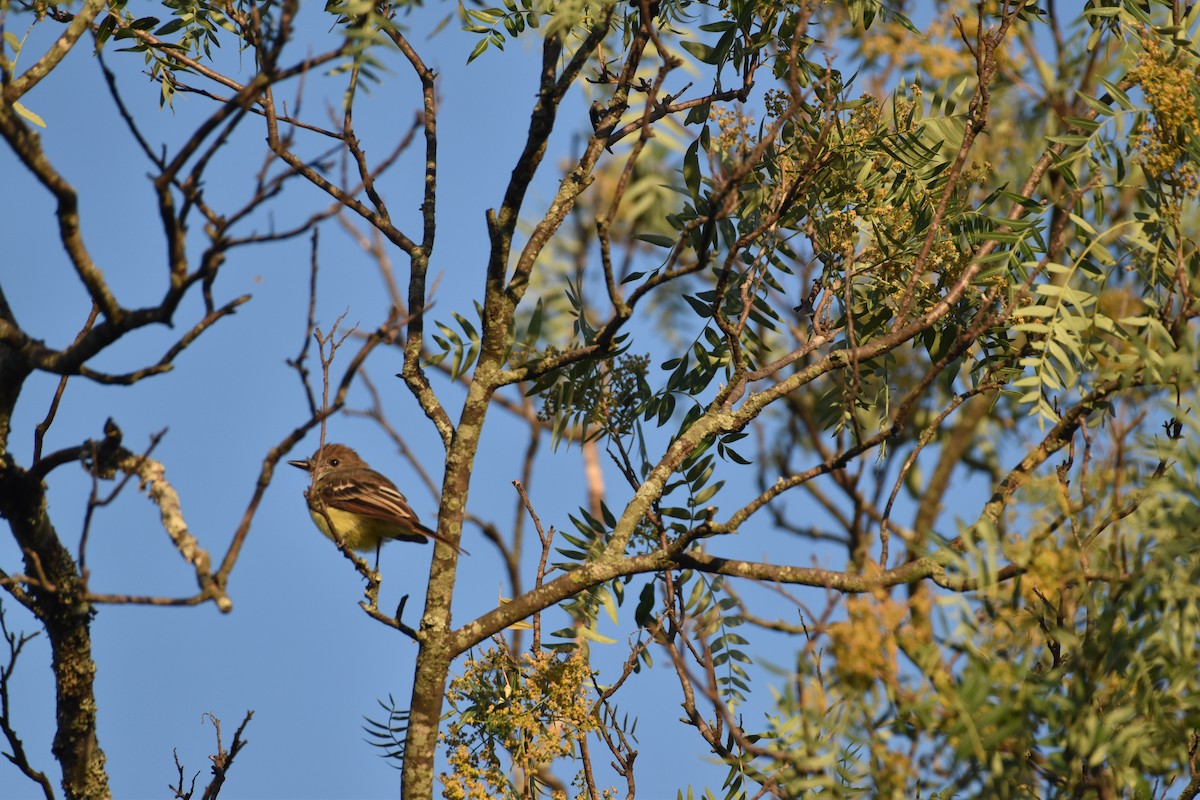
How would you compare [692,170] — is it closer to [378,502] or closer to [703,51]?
[703,51]

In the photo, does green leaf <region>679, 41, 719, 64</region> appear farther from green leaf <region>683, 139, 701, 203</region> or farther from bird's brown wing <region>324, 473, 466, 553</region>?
bird's brown wing <region>324, 473, 466, 553</region>

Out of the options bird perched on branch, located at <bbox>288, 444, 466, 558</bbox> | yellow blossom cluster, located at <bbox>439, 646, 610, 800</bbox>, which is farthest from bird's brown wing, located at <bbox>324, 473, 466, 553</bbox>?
yellow blossom cluster, located at <bbox>439, 646, 610, 800</bbox>

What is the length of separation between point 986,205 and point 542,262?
6.27 metres

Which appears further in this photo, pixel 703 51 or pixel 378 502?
pixel 378 502

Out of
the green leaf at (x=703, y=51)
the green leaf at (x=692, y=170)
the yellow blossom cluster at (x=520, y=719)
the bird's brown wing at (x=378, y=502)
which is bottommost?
the yellow blossom cluster at (x=520, y=719)

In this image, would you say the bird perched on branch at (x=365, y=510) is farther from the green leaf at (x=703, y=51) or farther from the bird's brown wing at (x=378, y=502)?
the green leaf at (x=703, y=51)

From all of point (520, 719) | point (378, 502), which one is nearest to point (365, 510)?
point (378, 502)

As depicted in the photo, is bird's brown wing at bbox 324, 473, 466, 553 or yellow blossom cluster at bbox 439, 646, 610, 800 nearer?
yellow blossom cluster at bbox 439, 646, 610, 800

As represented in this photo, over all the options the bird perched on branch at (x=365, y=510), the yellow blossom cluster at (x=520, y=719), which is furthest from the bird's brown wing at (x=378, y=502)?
the yellow blossom cluster at (x=520, y=719)

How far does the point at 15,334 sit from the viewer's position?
341 centimetres

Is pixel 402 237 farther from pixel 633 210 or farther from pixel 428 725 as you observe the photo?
pixel 633 210

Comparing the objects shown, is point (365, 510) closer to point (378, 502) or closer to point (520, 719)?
point (378, 502)

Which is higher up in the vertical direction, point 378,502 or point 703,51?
point 378,502

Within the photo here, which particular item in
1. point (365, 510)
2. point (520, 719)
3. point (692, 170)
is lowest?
point (520, 719)
